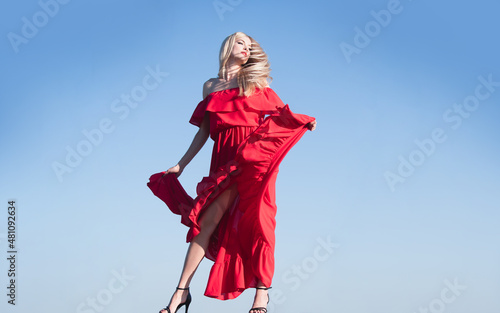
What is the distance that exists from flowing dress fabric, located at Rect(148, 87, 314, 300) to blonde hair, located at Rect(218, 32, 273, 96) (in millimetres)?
85

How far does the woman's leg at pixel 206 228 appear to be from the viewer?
3.88 m

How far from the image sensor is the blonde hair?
13.2 feet

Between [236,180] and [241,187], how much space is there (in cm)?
6

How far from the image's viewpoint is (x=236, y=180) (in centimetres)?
387

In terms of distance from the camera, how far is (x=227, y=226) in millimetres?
3986

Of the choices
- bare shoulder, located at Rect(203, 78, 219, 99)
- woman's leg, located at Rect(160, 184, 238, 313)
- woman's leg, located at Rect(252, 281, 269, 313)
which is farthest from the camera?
bare shoulder, located at Rect(203, 78, 219, 99)

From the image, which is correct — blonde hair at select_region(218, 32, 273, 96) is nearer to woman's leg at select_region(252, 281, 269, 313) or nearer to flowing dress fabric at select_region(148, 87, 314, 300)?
flowing dress fabric at select_region(148, 87, 314, 300)

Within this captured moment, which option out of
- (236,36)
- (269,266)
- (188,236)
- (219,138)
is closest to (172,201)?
(188,236)

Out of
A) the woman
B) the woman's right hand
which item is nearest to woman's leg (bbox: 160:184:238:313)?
the woman

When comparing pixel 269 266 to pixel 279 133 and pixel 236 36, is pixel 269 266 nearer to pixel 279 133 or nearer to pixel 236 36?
pixel 279 133

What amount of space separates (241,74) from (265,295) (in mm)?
1522

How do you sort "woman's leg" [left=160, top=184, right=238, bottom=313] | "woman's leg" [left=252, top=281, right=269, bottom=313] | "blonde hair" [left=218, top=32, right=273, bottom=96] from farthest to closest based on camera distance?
"blonde hair" [left=218, top=32, right=273, bottom=96] → "woman's leg" [left=160, top=184, right=238, bottom=313] → "woman's leg" [left=252, top=281, right=269, bottom=313]

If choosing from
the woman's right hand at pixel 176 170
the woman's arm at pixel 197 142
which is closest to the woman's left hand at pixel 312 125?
the woman's arm at pixel 197 142

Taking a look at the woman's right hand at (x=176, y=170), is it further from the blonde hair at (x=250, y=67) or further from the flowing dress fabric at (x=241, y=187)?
the blonde hair at (x=250, y=67)
